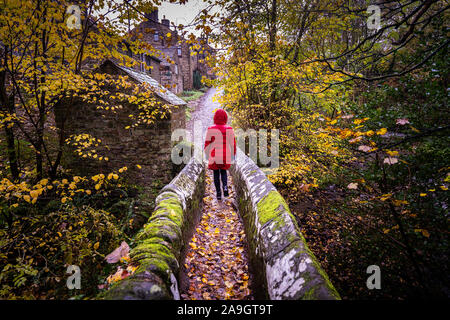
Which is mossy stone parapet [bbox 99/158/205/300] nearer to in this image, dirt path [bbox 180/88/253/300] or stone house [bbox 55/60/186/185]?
dirt path [bbox 180/88/253/300]

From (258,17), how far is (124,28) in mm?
5087

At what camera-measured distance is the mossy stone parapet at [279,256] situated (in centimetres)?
170

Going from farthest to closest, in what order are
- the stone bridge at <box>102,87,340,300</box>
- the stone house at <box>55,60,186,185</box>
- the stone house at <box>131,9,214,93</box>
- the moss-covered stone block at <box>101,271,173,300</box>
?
the stone house at <box>131,9,214,93</box>
the stone house at <box>55,60,186,185</box>
the stone bridge at <box>102,87,340,300</box>
the moss-covered stone block at <box>101,271,173,300</box>

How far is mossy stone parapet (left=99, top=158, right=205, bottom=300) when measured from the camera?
1591 millimetres

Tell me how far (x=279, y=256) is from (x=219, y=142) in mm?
2942

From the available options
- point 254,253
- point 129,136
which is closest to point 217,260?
point 254,253

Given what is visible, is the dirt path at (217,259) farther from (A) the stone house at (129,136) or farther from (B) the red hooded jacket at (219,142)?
(A) the stone house at (129,136)

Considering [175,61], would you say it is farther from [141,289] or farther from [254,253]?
[141,289]

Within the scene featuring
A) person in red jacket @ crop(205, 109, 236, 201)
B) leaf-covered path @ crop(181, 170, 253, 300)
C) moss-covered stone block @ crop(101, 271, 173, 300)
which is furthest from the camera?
person in red jacket @ crop(205, 109, 236, 201)

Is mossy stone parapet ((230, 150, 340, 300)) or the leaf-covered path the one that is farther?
the leaf-covered path

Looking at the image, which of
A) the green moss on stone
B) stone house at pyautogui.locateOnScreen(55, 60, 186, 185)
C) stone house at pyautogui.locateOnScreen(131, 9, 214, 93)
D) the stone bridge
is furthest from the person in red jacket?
stone house at pyautogui.locateOnScreen(131, 9, 214, 93)

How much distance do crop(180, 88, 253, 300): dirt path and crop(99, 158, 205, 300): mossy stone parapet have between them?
13.8 inches

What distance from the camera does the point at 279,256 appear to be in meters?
2.14
